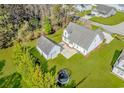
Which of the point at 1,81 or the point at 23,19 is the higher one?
the point at 23,19

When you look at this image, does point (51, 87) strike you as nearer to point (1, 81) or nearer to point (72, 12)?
point (1, 81)

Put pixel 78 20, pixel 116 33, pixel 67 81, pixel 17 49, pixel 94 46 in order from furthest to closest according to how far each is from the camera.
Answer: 1. pixel 78 20
2. pixel 116 33
3. pixel 94 46
4. pixel 17 49
5. pixel 67 81

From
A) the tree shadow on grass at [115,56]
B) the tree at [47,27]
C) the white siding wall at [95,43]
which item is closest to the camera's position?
the tree shadow on grass at [115,56]

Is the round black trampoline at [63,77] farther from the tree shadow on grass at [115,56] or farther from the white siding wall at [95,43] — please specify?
the tree shadow on grass at [115,56]

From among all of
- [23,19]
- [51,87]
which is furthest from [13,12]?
[51,87]

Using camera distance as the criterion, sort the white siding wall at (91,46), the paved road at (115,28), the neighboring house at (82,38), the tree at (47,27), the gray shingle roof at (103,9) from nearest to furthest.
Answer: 1. the neighboring house at (82,38)
2. the white siding wall at (91,46)
3. the tree at (47,27)
4. the paved road at (115,28)
5. the gray shingle roof at (103,9)

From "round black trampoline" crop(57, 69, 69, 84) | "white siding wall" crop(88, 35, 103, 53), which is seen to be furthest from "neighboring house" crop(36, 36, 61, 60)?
"white siding wall" crop(88, 35, 103, 53)

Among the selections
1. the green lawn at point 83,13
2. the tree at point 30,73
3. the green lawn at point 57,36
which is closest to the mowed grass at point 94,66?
the tree at point 30,73

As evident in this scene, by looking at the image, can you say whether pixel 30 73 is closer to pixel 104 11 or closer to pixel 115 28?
pixel 115 28

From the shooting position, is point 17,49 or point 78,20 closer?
point 17,49
